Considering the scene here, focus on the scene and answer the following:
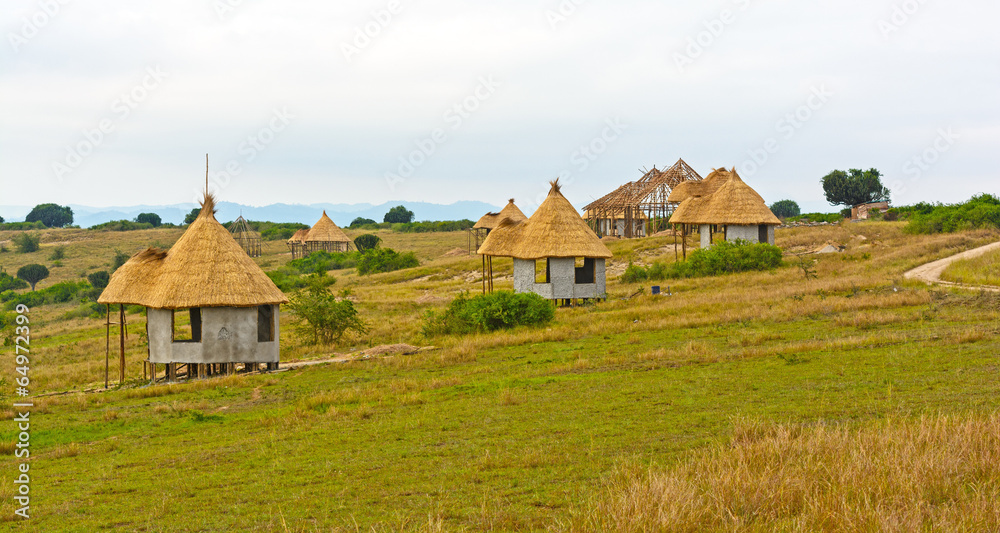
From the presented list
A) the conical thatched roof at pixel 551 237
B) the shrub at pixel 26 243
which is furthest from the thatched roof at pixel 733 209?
the shrub at pixel 26 243

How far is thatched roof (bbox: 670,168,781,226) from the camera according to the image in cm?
3847

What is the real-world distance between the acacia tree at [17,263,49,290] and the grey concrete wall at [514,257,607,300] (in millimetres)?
44936

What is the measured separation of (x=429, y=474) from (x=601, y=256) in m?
19.9

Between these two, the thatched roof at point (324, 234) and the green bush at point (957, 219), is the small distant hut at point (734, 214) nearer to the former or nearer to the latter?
the green bush at point (957, 219)

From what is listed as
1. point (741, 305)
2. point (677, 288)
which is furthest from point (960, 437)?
point (677, 288)

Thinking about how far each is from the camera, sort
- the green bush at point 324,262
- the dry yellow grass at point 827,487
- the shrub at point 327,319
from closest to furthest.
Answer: the dry yellow grass at point 827,487, the shrub at point 327,319, the green bush at point 324,262

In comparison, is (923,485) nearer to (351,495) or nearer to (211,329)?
(351,495)

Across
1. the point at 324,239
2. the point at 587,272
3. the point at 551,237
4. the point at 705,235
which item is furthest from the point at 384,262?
the point at 551,237

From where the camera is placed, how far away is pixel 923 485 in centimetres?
621

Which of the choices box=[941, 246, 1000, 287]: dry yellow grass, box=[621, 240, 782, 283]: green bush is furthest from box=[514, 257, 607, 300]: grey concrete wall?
box=[941, 246, 1000, 287]: dry yellow grass

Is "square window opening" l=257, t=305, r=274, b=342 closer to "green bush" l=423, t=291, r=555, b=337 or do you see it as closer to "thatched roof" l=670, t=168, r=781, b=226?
"green bush" l=423, t=291, r=555, b=337

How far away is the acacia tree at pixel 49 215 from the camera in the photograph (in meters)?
101

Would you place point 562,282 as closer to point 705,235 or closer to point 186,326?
point 186,326

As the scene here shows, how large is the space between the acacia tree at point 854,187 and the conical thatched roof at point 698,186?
78.4ft
